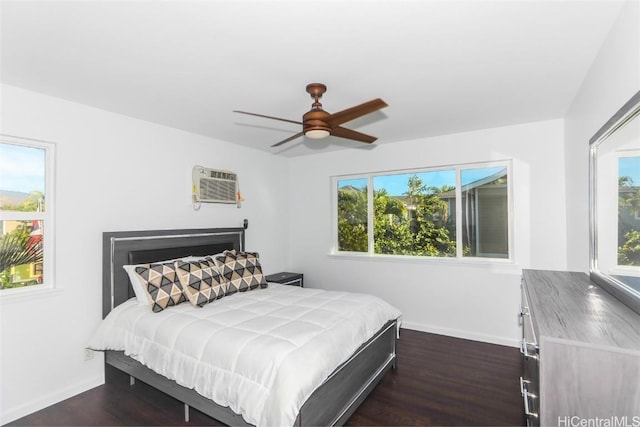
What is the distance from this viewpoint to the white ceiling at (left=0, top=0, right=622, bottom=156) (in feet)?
5.32

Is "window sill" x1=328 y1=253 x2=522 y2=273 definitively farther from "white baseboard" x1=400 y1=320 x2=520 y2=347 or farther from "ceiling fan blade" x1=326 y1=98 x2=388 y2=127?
"ceiling fan blade" x1=326 y1=98 x2=388 y2=127

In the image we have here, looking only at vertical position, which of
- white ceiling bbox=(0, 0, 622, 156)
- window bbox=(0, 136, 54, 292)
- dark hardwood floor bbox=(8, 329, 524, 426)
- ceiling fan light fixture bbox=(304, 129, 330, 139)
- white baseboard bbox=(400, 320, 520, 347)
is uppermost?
white ceiling bbox=(0, 0, 622, 156)

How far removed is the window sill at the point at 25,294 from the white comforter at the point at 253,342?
48cm

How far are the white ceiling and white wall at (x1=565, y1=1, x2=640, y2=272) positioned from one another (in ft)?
0.33

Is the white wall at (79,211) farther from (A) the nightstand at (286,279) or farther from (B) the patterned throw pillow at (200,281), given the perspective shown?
(A) the nightstand at (286,279)

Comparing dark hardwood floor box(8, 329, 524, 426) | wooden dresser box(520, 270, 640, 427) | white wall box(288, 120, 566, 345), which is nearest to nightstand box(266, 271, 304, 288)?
white wall box(288, 120, 566, 345)

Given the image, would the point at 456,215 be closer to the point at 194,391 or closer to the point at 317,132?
the point at 317,132

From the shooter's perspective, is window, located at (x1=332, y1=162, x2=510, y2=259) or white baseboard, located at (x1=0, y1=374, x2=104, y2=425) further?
window, located at (x1=332, y1=162, x2=510, y2=259)

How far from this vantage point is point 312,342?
6.70 feet

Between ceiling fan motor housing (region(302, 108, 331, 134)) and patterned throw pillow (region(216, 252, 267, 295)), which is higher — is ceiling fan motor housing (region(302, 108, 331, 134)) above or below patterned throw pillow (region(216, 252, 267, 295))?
above

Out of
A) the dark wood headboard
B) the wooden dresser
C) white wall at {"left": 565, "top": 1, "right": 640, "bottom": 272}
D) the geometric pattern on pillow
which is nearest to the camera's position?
the wooden dresser

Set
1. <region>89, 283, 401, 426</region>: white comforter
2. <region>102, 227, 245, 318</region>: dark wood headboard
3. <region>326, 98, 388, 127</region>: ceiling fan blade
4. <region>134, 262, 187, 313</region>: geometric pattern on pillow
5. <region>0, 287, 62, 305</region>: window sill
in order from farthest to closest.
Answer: <region>102, 227, 245, 318</region>: dark wood headboard → <region>134, 262, 187, 313</region>: geometric pattern on pillow → <region>0, 287, 62, 305</region>: window sill → <region>326, 98, 388, 127</region>: ceiling fan blade → <region>89, 283, 401, 426</region>: white comforter

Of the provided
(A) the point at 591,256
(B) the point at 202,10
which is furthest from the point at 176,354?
(A) the point at 591,256

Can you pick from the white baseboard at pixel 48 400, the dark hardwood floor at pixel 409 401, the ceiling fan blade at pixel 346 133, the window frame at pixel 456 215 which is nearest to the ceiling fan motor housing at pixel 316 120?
the ceiling fan blade at pixel 346 133
